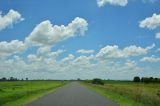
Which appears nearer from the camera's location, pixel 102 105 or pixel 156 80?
pixel 102 105

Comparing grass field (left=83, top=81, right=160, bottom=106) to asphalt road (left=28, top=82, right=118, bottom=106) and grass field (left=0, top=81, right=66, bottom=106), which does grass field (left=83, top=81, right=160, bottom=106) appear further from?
grass field (left=0, top=81, right=66, bottom=106)

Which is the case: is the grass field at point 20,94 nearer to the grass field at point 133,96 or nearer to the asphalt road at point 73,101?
the asphalt road at point 73,101

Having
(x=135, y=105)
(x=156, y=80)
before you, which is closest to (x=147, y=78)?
(x=156, y=80)

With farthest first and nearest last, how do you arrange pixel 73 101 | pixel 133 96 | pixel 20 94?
pixel 20 94 → pixel 133 96 → pixel 73 101

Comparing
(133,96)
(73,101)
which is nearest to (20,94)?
(133,96)

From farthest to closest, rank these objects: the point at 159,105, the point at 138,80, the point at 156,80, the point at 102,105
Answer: the point at 138,80
the point at 156,80
the point at 102,105
the point at 159,105

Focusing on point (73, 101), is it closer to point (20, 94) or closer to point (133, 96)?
point (133, 96)

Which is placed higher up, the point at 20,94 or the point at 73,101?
the point at 20,94

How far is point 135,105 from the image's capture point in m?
21.0

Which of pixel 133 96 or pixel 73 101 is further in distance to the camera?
pixel 133 96

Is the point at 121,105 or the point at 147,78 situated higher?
the point at 147,78

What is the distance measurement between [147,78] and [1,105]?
138851mm

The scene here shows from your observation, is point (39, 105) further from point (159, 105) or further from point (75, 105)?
point (159, 105)

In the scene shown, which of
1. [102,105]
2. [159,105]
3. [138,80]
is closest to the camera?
[159,105]
